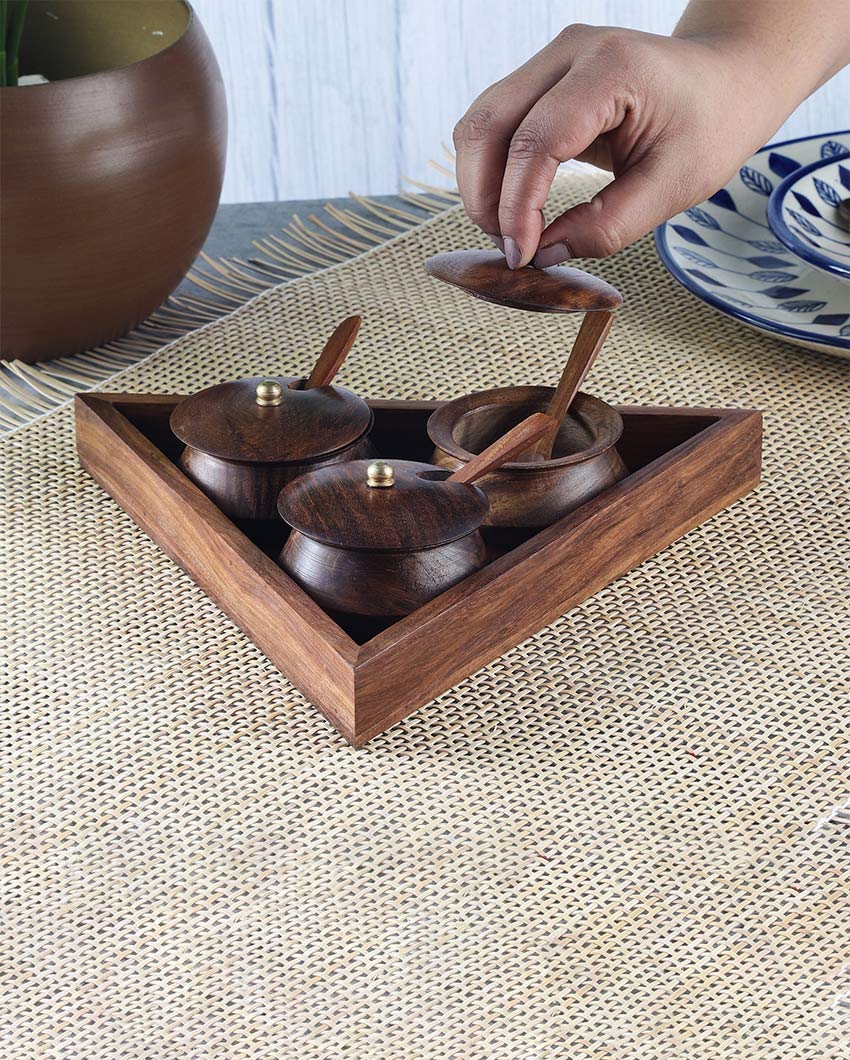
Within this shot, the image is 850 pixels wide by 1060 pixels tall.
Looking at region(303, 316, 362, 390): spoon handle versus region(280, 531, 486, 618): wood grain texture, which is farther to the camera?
region(303, 316, 362, 390): spoon handle

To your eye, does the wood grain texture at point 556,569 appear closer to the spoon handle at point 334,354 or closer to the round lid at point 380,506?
the round lid at point 380,506

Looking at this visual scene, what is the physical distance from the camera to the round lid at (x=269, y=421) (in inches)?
22.8

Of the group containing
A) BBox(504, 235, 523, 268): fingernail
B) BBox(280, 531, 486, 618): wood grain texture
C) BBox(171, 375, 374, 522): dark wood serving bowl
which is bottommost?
BBox(280, 531, 486, 618): wood grain texture

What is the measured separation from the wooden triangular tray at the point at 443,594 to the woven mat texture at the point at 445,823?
13 mm

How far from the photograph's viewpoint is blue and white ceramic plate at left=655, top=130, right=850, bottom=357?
2.59 feet

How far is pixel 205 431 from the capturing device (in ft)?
1.94

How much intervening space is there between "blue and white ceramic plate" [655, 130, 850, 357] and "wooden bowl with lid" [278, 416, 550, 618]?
302mm

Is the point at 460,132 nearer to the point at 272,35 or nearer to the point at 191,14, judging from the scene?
the point at 191,14

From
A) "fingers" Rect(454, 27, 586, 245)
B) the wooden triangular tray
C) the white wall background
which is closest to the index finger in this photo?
"fingers" Rect(454, 27, 586, 245)

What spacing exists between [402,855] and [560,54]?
0.37 meters

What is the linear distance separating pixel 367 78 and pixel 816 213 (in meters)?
0.93

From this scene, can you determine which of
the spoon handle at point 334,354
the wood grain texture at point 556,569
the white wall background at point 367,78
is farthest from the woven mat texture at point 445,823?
the white wall background at point 367,78

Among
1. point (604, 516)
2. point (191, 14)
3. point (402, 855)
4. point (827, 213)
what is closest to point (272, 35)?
point (191, 14)

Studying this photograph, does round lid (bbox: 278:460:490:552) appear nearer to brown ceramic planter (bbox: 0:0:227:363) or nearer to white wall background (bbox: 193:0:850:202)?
brown ceramic planter (bbox: 0:0:227:363)
